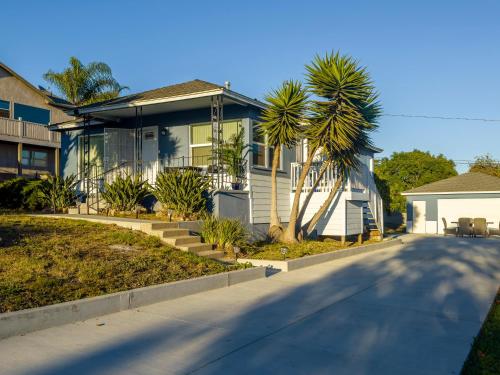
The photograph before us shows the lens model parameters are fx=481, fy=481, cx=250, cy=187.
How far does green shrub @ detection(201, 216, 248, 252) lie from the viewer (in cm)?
1154

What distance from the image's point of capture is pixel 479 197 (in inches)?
980

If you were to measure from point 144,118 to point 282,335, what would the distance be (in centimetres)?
1330

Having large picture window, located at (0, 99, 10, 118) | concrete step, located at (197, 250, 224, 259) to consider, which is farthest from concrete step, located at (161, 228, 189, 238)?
large picture window, located at (0, 99, 10, 118)

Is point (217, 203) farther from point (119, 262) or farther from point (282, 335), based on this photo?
point (282, 335)

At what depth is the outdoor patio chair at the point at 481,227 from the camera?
23188mm

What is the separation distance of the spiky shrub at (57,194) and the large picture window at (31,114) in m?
13.6

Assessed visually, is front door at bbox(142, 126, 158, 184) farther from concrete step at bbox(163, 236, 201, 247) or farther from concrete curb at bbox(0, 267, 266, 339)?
concrete curb at bbox(0, 267, 266, 339)

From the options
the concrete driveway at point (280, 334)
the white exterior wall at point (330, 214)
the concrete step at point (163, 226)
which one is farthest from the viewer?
the white exterior wall at point (330, 214)

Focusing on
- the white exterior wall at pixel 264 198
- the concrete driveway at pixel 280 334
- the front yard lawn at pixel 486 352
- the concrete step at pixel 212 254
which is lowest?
the front yard lawn at pixel 486 352

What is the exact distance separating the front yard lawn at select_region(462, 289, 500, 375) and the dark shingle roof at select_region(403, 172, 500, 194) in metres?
20.2

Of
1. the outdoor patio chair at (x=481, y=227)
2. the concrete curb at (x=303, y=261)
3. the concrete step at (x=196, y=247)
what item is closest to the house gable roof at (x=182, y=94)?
the concrete step at (x=196, y=247)

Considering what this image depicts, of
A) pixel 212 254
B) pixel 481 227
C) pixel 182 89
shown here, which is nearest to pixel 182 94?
pixel 182 89

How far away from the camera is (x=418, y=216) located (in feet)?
89.8

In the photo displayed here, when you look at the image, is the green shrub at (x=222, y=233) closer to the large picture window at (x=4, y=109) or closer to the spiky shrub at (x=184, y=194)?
the spiky shrub at (x=184, y=194)
